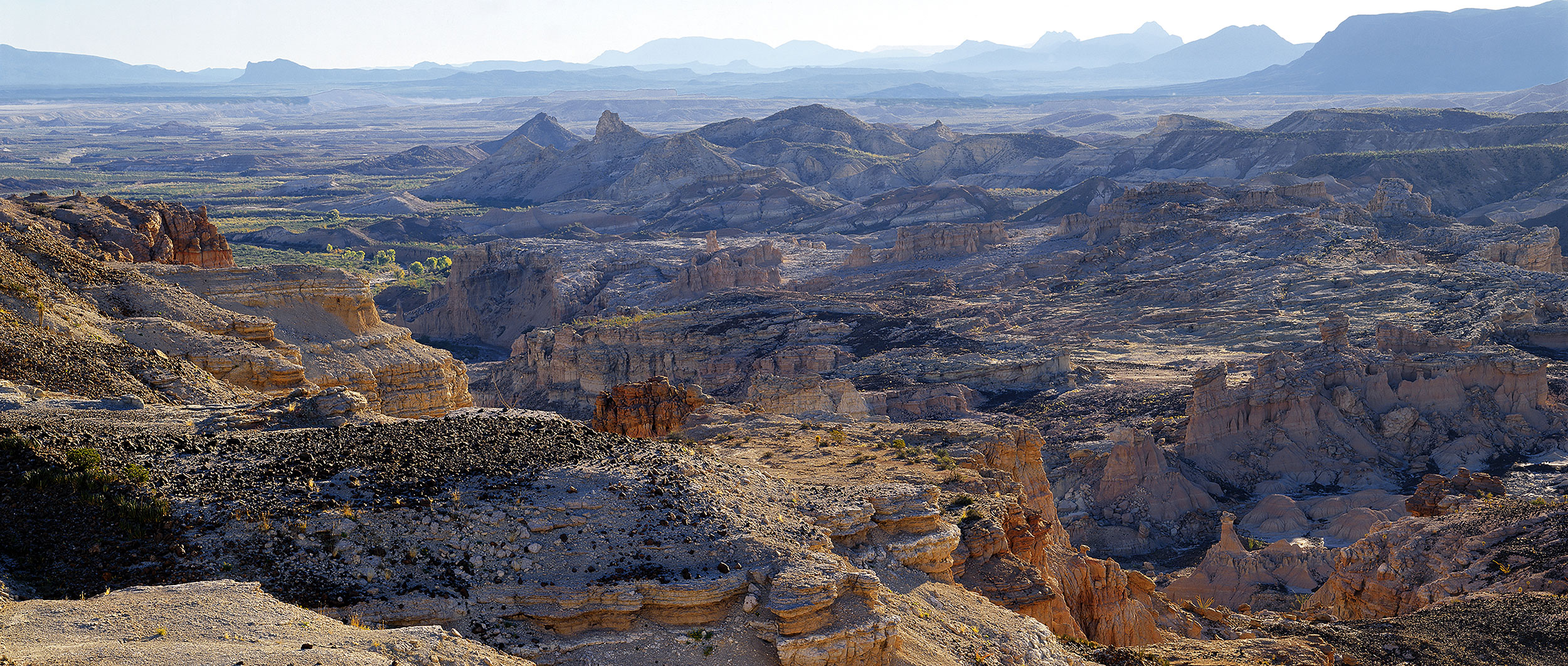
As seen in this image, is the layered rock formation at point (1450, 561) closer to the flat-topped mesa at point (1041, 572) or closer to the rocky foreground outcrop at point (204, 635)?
the flat-topped mesa at point (1041, 572)

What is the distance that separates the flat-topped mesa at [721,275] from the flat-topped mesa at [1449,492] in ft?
190

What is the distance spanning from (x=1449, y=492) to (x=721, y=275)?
6079 cm

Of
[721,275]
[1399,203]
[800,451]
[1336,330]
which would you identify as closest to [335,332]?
[800,451]

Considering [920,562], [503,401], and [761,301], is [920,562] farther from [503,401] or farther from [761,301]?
[761,301]

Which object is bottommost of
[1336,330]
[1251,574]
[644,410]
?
[1251,574]

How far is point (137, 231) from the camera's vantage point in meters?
42.5

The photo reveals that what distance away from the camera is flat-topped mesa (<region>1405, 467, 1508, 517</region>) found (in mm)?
31844

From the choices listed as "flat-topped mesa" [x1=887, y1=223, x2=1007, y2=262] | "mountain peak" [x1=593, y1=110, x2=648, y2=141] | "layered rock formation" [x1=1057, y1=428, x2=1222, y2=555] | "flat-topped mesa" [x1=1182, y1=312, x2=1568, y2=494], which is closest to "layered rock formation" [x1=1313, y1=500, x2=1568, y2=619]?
"layered rock formation" [x1=1057, y1=428, x2=1222, y2=555]

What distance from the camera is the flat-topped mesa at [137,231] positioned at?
39.6 metres

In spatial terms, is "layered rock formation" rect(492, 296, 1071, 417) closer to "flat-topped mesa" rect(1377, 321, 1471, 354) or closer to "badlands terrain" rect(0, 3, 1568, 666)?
"badlands terrain" rect(0, 3, 1568, 666)

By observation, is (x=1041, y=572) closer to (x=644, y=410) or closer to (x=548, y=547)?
(x=548, y=547)

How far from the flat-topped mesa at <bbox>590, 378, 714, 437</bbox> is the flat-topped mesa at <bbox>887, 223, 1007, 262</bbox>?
71.9m

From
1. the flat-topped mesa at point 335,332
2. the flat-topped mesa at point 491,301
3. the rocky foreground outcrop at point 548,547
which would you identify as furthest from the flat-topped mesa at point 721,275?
the rocky foreground outcrop at point 548,547

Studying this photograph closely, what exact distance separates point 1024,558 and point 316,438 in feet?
40.3
